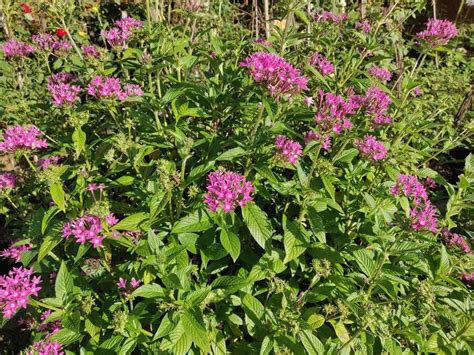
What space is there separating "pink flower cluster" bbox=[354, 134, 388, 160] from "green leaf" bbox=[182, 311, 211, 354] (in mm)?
1217

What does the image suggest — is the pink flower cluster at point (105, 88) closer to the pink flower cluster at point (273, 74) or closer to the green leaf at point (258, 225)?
the pink flower cluster at point (273, 74)

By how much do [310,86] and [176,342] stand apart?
1830 mm

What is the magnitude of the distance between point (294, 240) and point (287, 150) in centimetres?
44

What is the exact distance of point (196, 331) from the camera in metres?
1.61

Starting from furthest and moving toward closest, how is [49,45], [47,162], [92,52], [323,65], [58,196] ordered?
1. [49,45]
2. [323,65]
3. [92,52]
4. [47,162]
5. [58,196]

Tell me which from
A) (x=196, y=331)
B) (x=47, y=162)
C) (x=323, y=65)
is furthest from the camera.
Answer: (x=323, y=65)

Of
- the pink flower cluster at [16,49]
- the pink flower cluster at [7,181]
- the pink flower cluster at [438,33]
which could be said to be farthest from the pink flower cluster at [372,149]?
the pink flower cluster at [16,49]

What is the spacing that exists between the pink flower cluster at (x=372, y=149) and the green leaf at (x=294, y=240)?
0.55 metres

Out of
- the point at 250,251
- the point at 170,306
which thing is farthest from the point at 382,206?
the point at 170,306

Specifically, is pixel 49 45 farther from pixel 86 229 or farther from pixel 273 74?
pixel 273 74

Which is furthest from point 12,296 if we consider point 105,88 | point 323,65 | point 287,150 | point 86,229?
point 323,65

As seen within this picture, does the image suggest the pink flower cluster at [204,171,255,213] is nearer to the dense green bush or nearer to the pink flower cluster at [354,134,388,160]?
the dense green bush

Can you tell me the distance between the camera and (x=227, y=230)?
1881 millimetres

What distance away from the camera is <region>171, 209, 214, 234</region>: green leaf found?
186 cm
